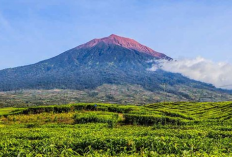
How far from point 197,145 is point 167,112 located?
33.5 m

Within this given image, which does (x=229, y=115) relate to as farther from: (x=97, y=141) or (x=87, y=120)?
(x=97, y=141)

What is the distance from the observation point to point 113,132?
1917cm

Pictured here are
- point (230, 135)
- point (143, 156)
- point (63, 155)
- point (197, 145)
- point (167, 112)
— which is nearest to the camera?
point (143, 156)

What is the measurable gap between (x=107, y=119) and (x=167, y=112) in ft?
43.2

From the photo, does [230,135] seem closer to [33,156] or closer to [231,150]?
[231,150]

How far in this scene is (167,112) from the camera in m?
44.1

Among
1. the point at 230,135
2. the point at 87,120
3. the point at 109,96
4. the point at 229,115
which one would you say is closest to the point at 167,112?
the point at 229,115

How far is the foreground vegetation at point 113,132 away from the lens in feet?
34.1

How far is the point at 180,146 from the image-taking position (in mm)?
10602

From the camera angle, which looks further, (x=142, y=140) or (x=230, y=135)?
(x=230, y=135)

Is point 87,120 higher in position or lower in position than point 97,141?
lower

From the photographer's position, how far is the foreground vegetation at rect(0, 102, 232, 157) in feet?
34.1

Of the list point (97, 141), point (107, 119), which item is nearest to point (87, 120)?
point (107, 119)

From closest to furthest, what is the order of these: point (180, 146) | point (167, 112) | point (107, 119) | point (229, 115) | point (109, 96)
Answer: point (180, 146)
point (107, 119)
point (229, 115)
point (167, 112)
point (109, 96)
